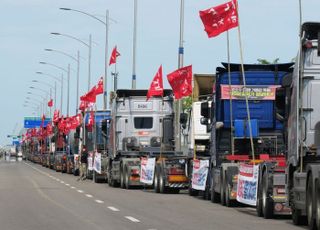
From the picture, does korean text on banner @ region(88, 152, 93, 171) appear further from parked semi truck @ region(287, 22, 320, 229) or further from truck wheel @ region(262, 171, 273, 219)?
parked semi truck @ region(287, 22, 320, 229)

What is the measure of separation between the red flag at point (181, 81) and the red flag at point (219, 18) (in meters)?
7.56

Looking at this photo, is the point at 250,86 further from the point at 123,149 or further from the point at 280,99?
the point at 123,149

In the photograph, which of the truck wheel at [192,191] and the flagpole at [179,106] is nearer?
the truck wheel at [192,191]

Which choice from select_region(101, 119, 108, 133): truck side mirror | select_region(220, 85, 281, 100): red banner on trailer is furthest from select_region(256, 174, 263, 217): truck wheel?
select_region(101, 119, 108, 133): truck side mirror

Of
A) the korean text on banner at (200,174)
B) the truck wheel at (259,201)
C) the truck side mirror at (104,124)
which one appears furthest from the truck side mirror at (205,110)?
the truck side mirror at (104,124)

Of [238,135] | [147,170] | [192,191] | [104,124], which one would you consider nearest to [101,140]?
[104,124]

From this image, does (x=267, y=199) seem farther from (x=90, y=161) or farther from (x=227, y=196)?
(x=90, y=161)

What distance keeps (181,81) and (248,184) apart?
13.8 meters

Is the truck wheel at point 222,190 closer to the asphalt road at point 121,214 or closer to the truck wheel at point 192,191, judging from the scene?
the asphalt road at point 121,214

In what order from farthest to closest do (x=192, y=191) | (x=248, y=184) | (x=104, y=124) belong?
1. (x=104, y=124)
2. (x=192, y=191)
3. (x=248, y=184)

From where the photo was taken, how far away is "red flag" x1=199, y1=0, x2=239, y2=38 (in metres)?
26.9

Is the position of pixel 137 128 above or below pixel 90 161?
above

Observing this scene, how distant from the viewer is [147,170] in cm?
3381

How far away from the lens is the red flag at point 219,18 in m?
26.9
